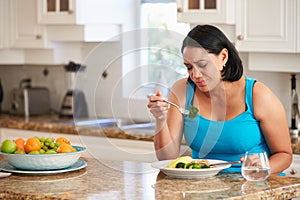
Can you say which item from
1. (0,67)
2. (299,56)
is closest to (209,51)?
(299,56)

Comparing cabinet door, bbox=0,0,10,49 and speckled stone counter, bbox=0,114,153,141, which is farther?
cabinet door, bbox=0,0,10,49

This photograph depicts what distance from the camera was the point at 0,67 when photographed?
18.6 ft

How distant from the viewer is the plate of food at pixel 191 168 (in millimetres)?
2508

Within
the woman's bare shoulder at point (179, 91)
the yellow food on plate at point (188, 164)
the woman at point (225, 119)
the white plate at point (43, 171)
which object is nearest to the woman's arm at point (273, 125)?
the woman at point (225, 119)

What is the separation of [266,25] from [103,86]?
5.10 feet

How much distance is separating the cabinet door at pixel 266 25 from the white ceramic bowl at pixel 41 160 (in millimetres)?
1581

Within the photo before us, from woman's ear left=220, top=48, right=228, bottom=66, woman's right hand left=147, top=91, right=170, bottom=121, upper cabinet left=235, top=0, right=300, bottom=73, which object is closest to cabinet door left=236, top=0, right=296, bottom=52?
upper cabinet left=235, top=0, right=300, bottom=73

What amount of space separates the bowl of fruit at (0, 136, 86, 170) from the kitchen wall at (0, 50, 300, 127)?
0.53m

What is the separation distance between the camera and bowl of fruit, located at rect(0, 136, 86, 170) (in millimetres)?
2641

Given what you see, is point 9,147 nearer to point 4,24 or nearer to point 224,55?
point 224,55

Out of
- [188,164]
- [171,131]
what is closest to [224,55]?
[171,131]

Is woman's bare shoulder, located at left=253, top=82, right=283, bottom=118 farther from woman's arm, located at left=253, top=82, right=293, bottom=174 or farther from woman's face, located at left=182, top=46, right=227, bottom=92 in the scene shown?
woman's face, located at left=182, top=46, right=227, bottom=92

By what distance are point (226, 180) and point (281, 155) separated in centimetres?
47

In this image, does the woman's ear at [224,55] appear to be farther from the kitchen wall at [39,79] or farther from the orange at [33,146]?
the kitchen wall at [39,79]
